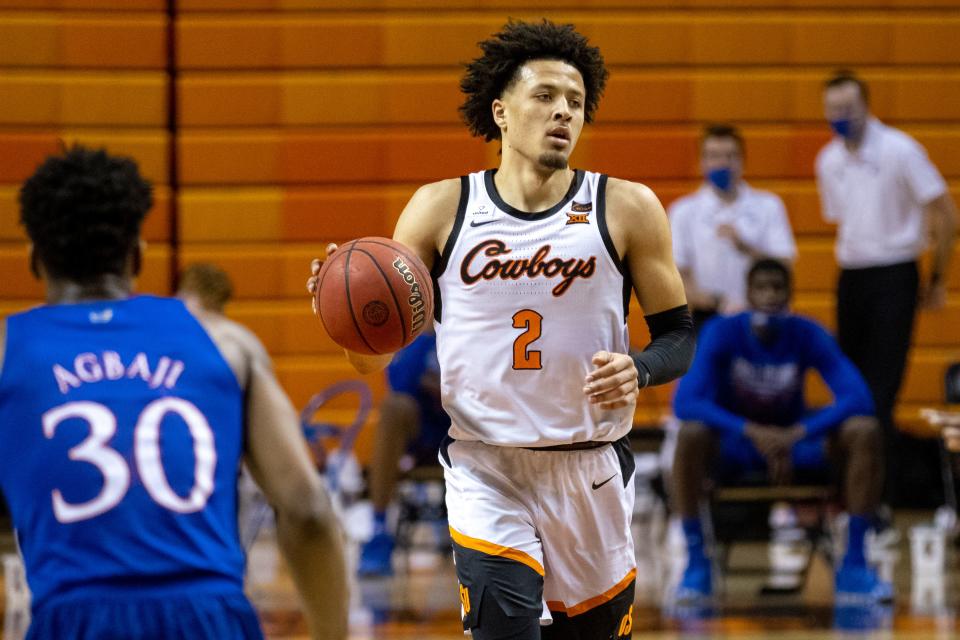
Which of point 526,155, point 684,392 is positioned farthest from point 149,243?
point 526,155

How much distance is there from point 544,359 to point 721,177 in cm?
435

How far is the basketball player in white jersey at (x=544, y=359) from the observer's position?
138 inches

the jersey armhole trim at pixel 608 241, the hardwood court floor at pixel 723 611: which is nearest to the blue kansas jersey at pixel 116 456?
the jersey armhole trim at pixel 608 241

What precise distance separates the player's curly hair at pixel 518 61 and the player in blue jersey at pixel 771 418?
2.94 metres

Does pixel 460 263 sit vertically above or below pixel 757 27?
below

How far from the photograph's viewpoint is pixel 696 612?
625 cm

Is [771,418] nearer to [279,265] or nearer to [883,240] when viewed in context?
[883,240]

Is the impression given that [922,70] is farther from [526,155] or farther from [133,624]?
[133,624]

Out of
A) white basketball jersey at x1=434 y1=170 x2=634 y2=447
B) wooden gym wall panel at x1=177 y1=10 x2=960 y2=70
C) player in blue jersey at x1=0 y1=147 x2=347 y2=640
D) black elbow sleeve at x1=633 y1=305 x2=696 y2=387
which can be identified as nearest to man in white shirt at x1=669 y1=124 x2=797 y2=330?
wooden gym wall panel at x1=177 y1=10 x2=960 y2=70

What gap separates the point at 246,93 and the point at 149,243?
43.5 inches

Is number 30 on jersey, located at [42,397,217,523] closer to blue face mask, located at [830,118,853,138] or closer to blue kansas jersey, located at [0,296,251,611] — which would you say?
blue kansas jersey, located at [0,296,251,611]

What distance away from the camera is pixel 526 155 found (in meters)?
3.70

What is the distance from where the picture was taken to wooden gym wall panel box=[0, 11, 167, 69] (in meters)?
9.09

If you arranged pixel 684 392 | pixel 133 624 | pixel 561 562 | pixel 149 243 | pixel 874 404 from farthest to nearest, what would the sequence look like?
pixel 149 243, pixel 874 404, pixel 684 392, pixel 561 562, pixel 133 624
